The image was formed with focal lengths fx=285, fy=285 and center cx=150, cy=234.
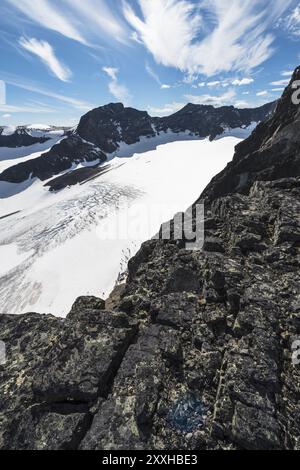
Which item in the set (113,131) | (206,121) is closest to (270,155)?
(113,131)

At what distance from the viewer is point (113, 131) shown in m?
176

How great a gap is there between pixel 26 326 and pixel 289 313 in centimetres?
1168

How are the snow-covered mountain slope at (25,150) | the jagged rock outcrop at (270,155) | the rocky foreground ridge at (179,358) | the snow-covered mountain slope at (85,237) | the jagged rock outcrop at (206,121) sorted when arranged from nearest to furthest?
the rocky foreground ridge at (179,358) → the jagged rock outcrop at (270,155) → the snow-covered mountain slope at (85,237) → the snow-covered mountain slope at (25,150) → the jagged rock outcrop at (206,121)

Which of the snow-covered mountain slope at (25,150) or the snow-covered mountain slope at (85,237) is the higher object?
the snow-covered mountain slope at (25,150)

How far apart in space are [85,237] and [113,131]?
148m

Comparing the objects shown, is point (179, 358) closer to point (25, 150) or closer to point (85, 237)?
point (85, 237)

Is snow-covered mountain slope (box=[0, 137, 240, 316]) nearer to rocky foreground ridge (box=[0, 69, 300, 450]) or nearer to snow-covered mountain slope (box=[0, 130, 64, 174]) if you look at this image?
rocky foreground ridge (box=[0, 69, 300, 450])

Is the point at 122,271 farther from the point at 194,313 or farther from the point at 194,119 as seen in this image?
the point at 194,119

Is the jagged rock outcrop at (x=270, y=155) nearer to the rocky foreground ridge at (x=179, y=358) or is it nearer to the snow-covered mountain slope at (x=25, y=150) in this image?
the rocky foreground ridge at (x=179, y=358)

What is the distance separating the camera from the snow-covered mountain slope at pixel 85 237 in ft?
102

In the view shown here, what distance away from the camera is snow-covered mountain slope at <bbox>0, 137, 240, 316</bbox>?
102 ft

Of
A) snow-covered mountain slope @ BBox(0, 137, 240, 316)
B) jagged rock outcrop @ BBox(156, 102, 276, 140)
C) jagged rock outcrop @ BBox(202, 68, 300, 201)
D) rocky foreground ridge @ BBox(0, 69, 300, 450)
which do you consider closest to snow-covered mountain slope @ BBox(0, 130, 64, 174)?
jagged rock outcrop @ BBox(156, 102, 276, 140)

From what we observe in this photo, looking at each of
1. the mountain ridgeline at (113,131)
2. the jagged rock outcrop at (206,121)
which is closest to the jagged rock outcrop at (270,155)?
the mountain ridgeline at (113,131)

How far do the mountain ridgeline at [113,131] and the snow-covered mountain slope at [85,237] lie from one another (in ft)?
163
